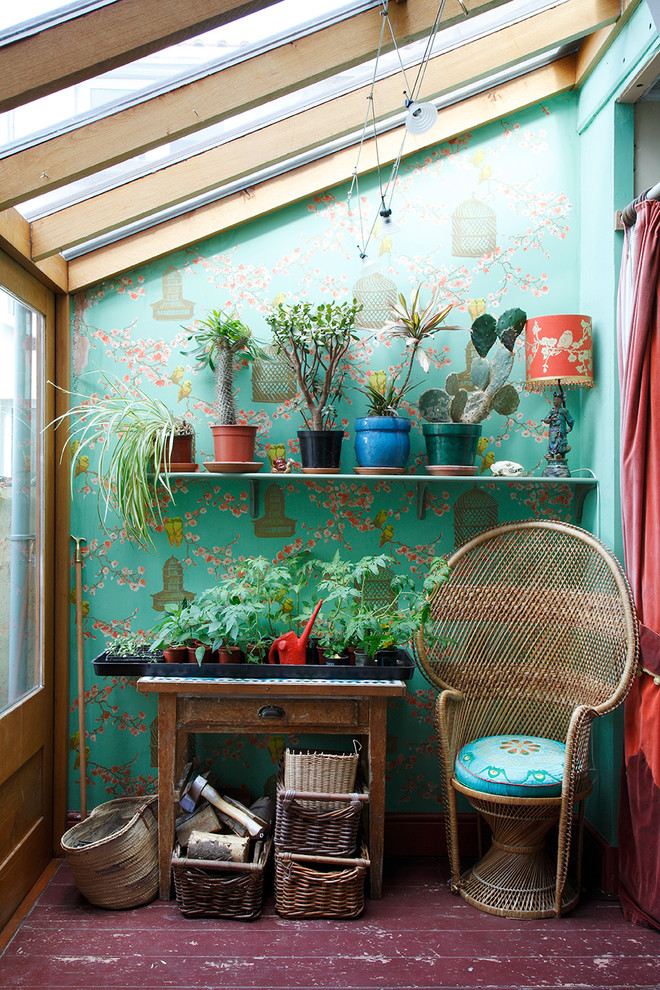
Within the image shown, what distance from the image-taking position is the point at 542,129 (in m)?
3.01

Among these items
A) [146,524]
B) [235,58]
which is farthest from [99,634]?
[235,58]

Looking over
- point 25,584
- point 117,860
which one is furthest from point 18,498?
point 117,860

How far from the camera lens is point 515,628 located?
9.29ft

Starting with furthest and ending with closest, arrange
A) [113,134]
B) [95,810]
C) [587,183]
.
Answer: [587,183] → [95,810] → [113,134]

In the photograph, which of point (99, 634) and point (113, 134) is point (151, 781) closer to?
point (99, 634)

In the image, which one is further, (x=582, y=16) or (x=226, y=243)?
(x=226, y=243)

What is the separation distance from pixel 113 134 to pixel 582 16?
5.46 ft

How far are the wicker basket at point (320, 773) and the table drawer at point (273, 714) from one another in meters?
0.10

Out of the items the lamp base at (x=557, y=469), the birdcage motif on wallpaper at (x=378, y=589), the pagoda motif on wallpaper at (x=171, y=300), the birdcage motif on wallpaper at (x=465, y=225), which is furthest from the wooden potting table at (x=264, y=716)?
the birdcage motif on wallpaper at (x=465, y=225)

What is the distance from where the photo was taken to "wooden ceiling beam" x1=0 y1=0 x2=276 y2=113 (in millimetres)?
1675

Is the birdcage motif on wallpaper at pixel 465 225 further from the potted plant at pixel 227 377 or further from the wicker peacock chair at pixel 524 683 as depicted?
the wicker peacock chair at pixel 524 683

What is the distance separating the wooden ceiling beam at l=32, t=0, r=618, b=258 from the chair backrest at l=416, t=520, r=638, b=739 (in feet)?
5.21

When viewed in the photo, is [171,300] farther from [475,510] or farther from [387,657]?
[387,657]

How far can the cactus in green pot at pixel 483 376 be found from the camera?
110 inches
